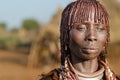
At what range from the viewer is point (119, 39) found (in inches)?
768

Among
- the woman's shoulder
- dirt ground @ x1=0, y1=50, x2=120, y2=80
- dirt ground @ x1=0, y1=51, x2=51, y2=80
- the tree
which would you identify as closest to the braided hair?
the woman's shoulder

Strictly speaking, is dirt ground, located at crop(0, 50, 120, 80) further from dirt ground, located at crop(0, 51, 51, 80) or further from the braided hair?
→ the braided hair

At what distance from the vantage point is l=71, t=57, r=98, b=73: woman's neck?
3.70 meters

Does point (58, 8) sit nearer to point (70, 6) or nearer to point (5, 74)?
point (5, 74)

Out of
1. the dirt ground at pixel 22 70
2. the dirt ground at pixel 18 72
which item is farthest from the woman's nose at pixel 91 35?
the dirt ground at pixel 22 70

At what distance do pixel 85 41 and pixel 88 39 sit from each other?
3 centimetres

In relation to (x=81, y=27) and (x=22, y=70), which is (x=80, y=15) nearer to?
(x=81, y=27)

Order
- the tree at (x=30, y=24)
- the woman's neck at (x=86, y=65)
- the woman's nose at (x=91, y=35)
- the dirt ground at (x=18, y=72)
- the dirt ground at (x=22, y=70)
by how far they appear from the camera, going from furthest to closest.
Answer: the tree at (x=30, y=24), the dirt ground at (x=22, y=70), the dirt ground at (x=18, y=72), the woman's neck at (x=86, y=65), the woman's nose at (x=91, y=35)

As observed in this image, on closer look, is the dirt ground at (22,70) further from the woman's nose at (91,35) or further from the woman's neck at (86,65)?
the woman's nose at (91,35)

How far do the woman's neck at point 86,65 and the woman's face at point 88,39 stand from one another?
2.2 inches

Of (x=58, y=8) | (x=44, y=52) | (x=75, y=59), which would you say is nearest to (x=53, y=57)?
(x=44, y=52)

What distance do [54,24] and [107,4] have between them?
7.31ft

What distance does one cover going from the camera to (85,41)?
3.62 m

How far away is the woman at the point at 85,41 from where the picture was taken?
3.63 metres
